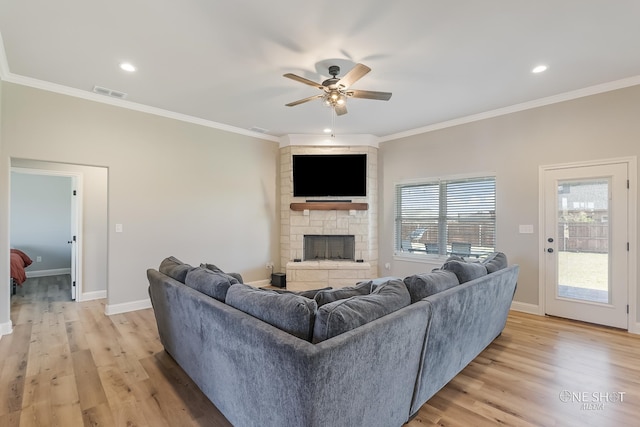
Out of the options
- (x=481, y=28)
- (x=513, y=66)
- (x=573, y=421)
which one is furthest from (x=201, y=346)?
(x=513, y=66)

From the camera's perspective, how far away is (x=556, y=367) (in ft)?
8.29

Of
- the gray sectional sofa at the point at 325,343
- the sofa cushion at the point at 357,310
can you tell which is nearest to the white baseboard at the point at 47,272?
the gray sectional sofa at the point at 325,343

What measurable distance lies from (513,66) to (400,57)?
121cm

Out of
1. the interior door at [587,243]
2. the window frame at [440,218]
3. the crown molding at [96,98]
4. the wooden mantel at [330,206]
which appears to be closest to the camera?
the crown molding at [96,98]

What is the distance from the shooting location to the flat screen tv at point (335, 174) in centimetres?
552

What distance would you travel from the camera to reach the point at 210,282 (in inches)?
82.4

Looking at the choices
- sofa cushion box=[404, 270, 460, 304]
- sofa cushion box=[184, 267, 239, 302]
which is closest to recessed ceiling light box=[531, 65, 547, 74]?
sofa cushion box=[404, 270, 460, 304]

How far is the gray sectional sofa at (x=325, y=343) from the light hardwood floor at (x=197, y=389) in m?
0.17

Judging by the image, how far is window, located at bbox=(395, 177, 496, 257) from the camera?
448cm

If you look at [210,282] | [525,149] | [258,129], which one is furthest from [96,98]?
[525,149]

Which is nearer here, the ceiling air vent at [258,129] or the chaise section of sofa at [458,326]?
the chaise section of sofa at [458,326]

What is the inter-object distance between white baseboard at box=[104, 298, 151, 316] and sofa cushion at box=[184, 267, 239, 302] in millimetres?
2453

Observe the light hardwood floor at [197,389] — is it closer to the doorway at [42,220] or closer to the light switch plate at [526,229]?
the light switch plate at [526,229]

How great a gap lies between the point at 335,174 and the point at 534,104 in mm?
3130
